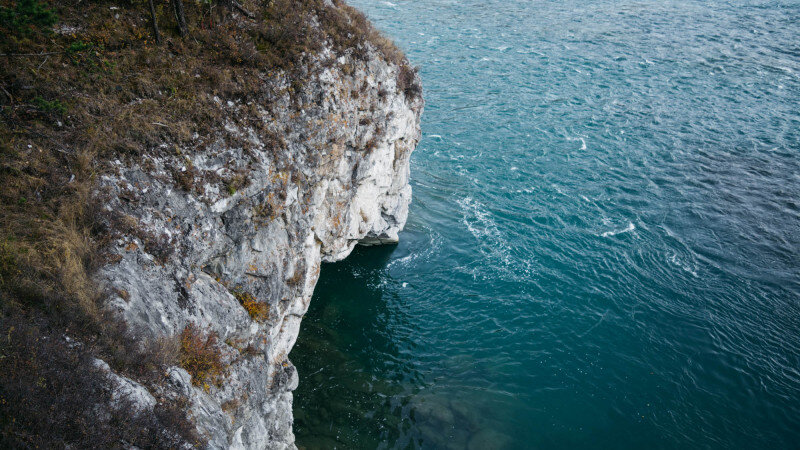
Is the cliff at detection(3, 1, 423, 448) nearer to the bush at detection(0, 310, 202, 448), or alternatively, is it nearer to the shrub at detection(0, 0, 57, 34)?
the bush at detection(0, 310, 202, 448)

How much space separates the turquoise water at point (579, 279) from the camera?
75.7ft

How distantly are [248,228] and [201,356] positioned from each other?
5315 mm

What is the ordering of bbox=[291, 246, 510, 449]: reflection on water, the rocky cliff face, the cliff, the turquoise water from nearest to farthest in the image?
the cliff → the rocky cliff face → bbox=[291, 246, 510, 449]: reflection on water → the turquoise water

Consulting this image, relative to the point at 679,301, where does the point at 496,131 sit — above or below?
above

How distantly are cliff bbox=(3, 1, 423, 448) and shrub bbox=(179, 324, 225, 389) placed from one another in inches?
2.0

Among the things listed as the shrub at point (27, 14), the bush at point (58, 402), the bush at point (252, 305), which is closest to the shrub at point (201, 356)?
the bush at point (58, 402)

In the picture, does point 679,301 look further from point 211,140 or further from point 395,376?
point 211,140

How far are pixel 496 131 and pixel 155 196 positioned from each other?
37.0 metres

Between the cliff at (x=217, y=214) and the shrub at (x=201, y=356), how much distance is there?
2.0 inches

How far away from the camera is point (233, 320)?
1552 cm

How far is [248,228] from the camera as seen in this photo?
1722cm

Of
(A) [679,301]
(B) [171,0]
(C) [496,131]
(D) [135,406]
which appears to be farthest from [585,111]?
(D) [135,406]

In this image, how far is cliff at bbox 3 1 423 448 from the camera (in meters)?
11.4

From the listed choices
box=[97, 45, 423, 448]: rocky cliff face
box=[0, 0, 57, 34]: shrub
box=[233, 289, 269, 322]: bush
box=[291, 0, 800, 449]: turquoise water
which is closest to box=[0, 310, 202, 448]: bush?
box=[97, 45, 423, 448]: rocky cliff face
